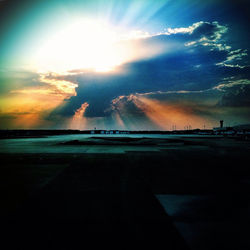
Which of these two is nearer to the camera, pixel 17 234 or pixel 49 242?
pixel 49 242

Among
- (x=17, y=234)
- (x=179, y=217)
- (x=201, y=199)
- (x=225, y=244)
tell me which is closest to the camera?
(x=225, y=244)

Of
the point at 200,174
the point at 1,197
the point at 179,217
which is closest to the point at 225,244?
the point at 179,217

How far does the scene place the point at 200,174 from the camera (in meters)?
12.4

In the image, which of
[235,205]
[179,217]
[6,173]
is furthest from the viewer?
[6,173]

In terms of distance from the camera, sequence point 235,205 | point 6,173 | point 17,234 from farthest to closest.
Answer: point 6,173
point 235,205
point 17,234

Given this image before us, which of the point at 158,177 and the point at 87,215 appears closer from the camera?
the point at 87,215

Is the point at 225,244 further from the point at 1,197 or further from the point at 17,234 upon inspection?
the point at 1,197

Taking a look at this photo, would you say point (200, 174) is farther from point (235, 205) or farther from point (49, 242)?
point (49, 242)

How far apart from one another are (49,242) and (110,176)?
22.7ft

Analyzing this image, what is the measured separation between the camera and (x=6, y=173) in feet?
40.4

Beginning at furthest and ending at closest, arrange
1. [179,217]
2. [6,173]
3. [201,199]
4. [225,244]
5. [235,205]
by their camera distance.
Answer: [6,173] → [201,199] → [235,205] → [179,217] → [225,244]

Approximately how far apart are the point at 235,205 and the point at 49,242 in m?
5.47

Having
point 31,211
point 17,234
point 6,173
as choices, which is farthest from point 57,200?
point 6,173

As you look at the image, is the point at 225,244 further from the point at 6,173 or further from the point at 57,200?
the point at 6,173
